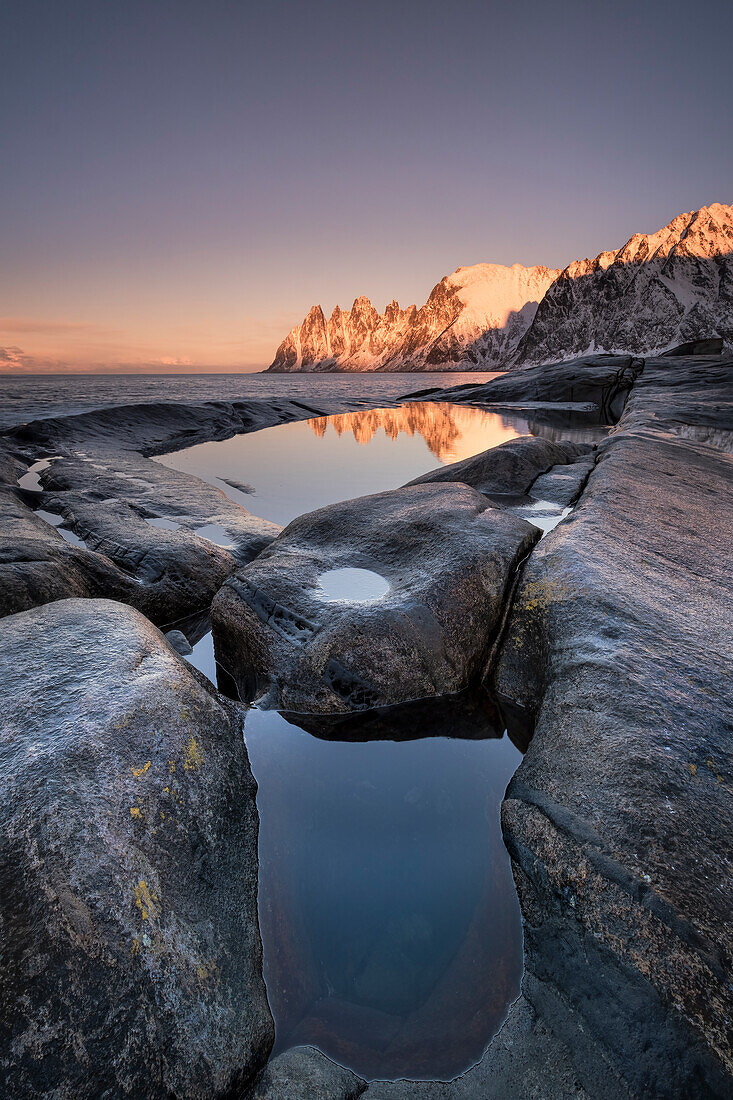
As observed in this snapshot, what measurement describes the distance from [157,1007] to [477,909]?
1326mm

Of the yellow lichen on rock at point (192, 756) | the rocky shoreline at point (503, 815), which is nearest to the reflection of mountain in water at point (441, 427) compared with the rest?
the rocky shoreline at point (503, 815)

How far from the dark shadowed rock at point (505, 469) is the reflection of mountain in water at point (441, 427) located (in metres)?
4.19

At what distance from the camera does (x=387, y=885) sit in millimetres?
2385

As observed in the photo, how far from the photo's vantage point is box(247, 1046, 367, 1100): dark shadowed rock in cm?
166

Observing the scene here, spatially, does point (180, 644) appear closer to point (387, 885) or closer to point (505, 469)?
point (387, 885)

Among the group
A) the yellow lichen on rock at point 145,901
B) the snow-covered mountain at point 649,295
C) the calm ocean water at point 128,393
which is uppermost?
the snow-covered mountain at point 649,295

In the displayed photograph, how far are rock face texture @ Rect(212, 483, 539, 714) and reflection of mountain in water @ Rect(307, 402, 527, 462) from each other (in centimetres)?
945

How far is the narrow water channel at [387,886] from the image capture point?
1893 millimetres

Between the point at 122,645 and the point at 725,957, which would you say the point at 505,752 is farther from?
the point at 122,645

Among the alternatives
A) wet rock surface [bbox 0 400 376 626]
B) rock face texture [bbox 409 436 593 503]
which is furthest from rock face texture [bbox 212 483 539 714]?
rock face texture [bbox 409 436 593 503]

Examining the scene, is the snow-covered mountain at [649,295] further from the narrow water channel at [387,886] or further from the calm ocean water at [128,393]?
the narrow water channel at [387,886]

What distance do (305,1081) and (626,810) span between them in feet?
4.83

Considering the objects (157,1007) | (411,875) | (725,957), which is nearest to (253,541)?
(411,875)

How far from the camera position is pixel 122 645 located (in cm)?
291
